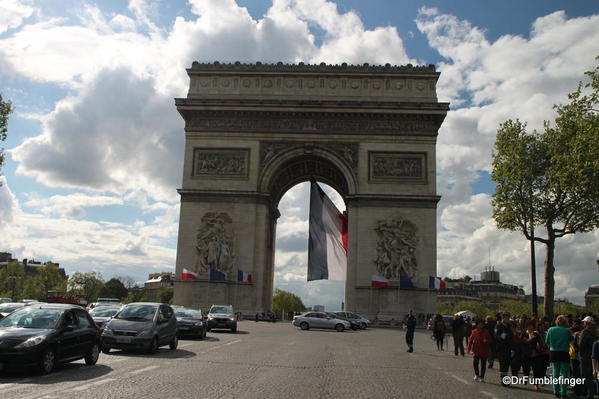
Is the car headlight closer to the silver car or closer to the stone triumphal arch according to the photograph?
A: the silver car

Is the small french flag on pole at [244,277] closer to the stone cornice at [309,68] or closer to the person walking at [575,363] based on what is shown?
the stone cornice at [309,68]

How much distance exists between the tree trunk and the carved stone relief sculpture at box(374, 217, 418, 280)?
8886mm

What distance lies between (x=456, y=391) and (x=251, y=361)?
5.58m

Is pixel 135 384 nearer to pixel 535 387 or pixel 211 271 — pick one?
pixel 535 387

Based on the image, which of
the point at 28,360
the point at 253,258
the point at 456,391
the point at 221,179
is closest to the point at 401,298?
the point at 253,258

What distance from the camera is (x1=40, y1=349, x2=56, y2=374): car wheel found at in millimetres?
11281

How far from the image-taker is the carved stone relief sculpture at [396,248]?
41062mm

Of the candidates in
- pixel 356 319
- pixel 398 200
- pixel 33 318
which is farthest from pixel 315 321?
pixel 33 318

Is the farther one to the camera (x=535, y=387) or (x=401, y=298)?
(x=401, y=298)

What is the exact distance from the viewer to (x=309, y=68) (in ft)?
148

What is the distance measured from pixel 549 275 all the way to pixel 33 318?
1229 inches

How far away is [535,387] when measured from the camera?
42.4ft

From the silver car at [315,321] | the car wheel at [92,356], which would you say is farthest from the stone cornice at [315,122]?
the car wheel at [92,356]

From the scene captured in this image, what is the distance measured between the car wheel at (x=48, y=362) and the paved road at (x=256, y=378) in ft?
0.55
